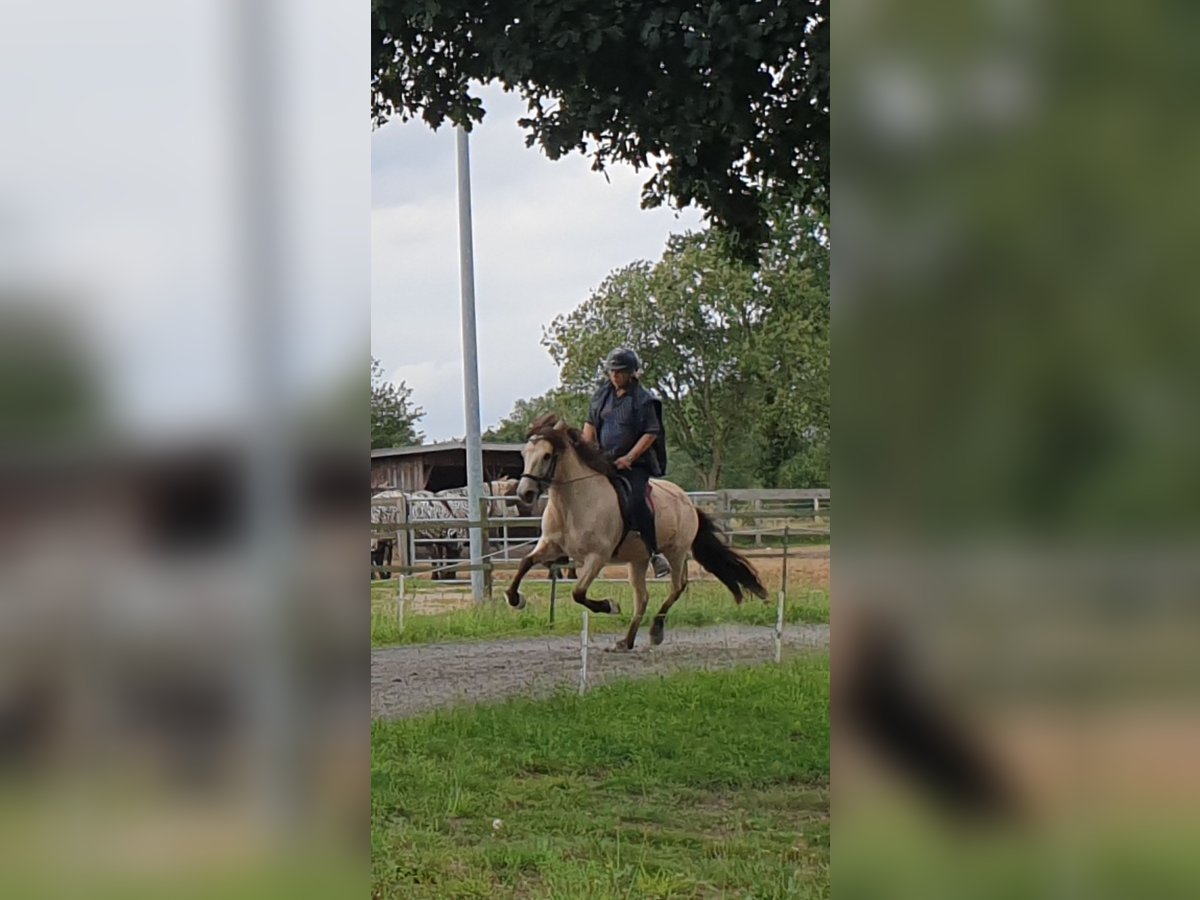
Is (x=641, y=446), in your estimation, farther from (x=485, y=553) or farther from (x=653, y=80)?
(x=653, y=80)

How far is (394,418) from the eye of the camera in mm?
4277

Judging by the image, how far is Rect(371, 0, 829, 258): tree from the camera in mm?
3213

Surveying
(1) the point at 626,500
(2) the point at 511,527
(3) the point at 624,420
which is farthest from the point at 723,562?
(2) the point at 511,527

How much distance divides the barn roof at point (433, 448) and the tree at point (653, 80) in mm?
1208

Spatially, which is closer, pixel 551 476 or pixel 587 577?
pixel 551 476

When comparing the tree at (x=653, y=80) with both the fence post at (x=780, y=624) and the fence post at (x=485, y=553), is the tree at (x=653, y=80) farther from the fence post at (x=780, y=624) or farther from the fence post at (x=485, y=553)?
the fence post at (x=485, y=553)

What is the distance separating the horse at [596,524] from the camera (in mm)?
4539

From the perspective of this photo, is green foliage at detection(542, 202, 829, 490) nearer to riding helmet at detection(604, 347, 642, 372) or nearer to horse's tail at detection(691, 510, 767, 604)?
riding helmet at detection(604, 347, 642, 372)

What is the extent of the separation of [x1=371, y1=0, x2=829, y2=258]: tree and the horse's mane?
979 mm
